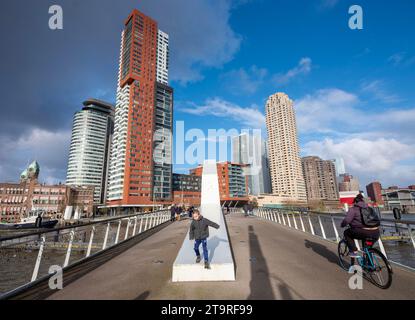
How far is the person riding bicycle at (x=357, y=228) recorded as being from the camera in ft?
14.3

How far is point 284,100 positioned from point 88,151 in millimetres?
152636

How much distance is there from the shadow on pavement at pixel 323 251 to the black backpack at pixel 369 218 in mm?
2124

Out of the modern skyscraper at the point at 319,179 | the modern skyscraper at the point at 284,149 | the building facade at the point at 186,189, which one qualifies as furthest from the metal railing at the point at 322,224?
the modern skyscraper at the point at 319,179

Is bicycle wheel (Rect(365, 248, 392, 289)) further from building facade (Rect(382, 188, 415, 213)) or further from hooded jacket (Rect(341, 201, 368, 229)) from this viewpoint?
building facade (Rect(382, 188, 415, 213))

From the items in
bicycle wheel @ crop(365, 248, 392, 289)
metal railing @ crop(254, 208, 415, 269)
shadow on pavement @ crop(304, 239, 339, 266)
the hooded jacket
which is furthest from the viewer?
shadow on pavement @ crop(304, 239, 339, 266)

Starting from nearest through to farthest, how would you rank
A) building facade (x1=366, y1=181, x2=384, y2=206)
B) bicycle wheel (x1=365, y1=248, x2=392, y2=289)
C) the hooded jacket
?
bicycle wheel (x1=365, y1=248, x2=392, y2=289) < the hooded jacket < building facade (x1=366, y1=181, x2=384, y2=206)

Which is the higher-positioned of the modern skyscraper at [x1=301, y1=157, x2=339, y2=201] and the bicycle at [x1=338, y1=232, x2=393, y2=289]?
the modern skyscraper at [x1=301, y1=157, x2=339, y2=201]

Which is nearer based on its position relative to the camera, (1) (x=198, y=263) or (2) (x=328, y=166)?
(1) (x=198, y=263)

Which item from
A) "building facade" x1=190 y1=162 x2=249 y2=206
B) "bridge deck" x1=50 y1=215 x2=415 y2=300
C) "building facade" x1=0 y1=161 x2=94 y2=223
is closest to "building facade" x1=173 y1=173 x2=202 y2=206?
"building facade" x1=190 y1=162 x2=249 y2=206

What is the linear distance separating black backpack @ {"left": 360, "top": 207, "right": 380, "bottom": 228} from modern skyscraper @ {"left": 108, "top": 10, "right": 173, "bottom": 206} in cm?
8508

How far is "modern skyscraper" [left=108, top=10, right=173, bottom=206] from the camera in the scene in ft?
281
